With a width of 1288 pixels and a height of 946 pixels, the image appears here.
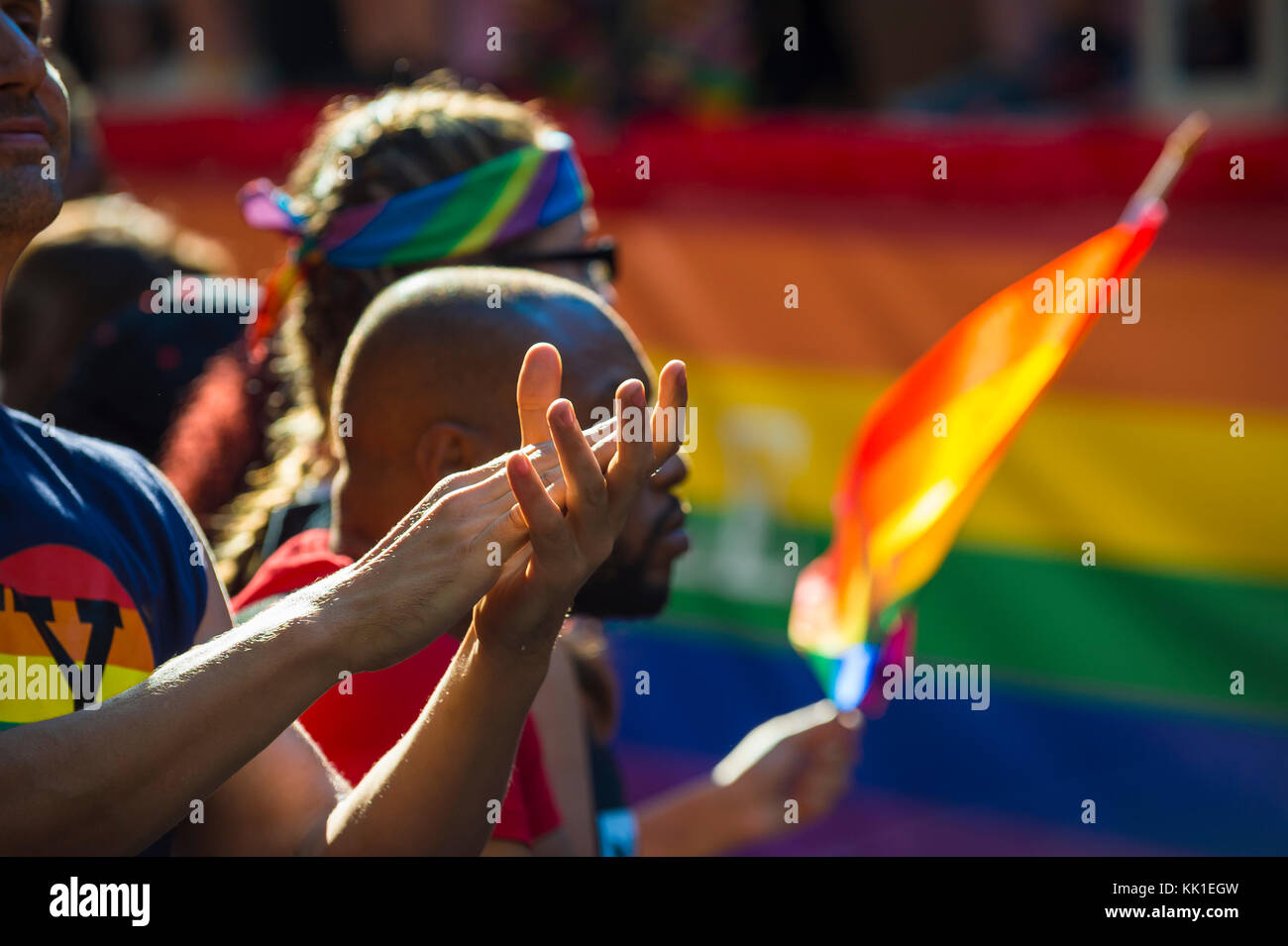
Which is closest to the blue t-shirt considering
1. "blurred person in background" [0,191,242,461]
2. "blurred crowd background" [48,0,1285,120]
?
"blurred person in background" [0,191,242,461]

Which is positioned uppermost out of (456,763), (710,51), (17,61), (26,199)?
(710,51)

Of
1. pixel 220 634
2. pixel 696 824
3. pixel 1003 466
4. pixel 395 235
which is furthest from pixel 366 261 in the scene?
pixel 1003 466

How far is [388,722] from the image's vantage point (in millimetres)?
1533

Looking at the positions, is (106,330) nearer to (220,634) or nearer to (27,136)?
(27,136)

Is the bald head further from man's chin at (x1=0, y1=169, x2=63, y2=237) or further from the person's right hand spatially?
man's chin at (x1=0, y1=169, x2=63, y2=237)

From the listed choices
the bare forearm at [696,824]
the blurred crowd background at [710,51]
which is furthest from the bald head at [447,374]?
the blurred crowd background at [710,51]

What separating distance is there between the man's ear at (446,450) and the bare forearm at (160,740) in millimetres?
406

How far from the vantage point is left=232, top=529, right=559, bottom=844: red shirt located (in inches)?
60.2

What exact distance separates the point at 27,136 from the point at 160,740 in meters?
0.58

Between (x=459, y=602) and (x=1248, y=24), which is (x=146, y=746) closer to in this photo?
(x=459, y=602)

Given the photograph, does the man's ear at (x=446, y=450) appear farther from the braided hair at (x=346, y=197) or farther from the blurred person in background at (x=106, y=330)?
the blurred person in background at (x=106, y=330)

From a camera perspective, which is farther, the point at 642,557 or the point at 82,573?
the point at 642,557

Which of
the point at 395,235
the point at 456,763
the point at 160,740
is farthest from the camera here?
the point at 395,235

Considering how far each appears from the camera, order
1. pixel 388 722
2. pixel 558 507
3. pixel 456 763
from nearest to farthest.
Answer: pixel 558 507
pixel 456 763
pixel 388 722
